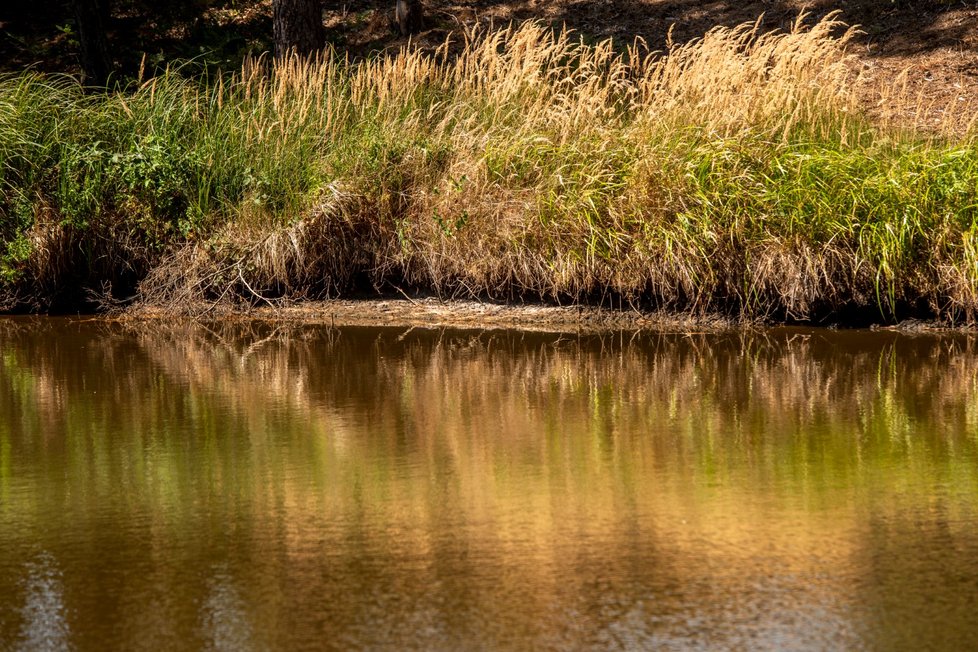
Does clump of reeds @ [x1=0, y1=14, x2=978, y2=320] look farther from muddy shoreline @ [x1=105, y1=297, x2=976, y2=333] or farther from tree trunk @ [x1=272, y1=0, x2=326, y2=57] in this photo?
tree trunk @ [x1=272, y1=0, x2=326, y2=57]

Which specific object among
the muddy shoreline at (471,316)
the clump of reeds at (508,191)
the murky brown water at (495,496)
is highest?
the clump of reeds at (508,191)

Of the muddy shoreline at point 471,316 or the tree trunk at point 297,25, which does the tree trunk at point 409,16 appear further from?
the muddy shoreline at point 471,316

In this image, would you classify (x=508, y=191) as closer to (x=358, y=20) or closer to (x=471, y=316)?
(x=471, y=316)

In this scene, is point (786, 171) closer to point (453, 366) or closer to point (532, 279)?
point (532, 279)

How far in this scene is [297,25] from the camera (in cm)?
1358

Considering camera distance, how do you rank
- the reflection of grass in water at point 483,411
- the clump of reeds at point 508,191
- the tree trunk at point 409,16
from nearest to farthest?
the reflection of grass in water at point 483,411
the clump of reeds at point 508,191
the tree trunk at point 409,16

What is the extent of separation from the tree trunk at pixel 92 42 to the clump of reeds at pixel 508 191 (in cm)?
204

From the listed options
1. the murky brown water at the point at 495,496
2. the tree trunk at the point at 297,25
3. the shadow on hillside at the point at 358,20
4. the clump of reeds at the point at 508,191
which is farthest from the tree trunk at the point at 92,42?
the murky brown water at the point at 495,496

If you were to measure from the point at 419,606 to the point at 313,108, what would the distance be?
298 inches

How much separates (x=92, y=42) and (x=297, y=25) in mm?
2258

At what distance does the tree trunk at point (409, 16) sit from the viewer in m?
17.1

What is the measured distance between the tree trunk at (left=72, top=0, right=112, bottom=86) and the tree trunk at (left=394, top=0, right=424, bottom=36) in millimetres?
4856

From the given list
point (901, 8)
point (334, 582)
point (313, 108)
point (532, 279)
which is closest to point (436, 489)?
point (334, 582)

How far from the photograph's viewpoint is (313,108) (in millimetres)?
11281
